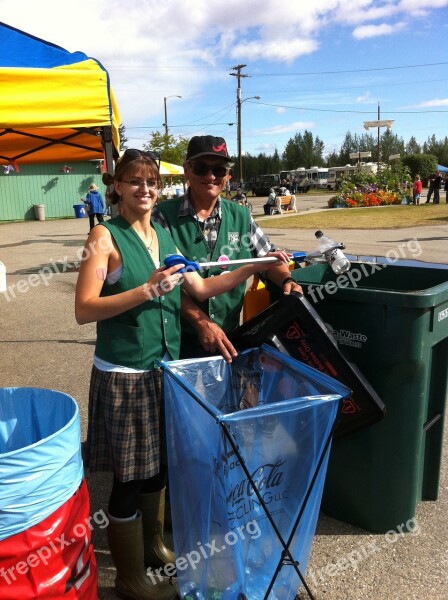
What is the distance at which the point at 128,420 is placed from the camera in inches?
81.7

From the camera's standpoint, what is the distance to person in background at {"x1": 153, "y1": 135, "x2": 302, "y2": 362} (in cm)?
245

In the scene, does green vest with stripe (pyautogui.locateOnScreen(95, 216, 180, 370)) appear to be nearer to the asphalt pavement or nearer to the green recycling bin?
the green recycling bin

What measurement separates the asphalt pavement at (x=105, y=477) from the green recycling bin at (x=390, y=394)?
0.13m

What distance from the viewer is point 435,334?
2.44 metres

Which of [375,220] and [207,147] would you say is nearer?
[207,147]

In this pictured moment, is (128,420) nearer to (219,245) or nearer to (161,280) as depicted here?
(161,280)

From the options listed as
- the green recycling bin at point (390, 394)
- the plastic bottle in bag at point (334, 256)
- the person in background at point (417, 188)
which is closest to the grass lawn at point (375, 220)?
the person in background at point (417, 188)

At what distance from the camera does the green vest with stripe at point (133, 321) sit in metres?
2.02

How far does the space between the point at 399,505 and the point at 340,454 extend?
1.17ft

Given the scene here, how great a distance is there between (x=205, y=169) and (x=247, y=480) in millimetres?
1381

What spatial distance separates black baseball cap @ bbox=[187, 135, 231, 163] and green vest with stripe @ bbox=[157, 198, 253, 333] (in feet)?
0.83

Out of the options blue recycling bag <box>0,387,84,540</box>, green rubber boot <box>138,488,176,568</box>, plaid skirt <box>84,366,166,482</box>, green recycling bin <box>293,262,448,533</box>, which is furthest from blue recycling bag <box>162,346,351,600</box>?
green recycling bin <box>293,262,448,533</box>

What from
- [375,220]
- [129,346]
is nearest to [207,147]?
[129,346]

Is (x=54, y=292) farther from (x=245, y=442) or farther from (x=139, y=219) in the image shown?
(x=245, y=442)
